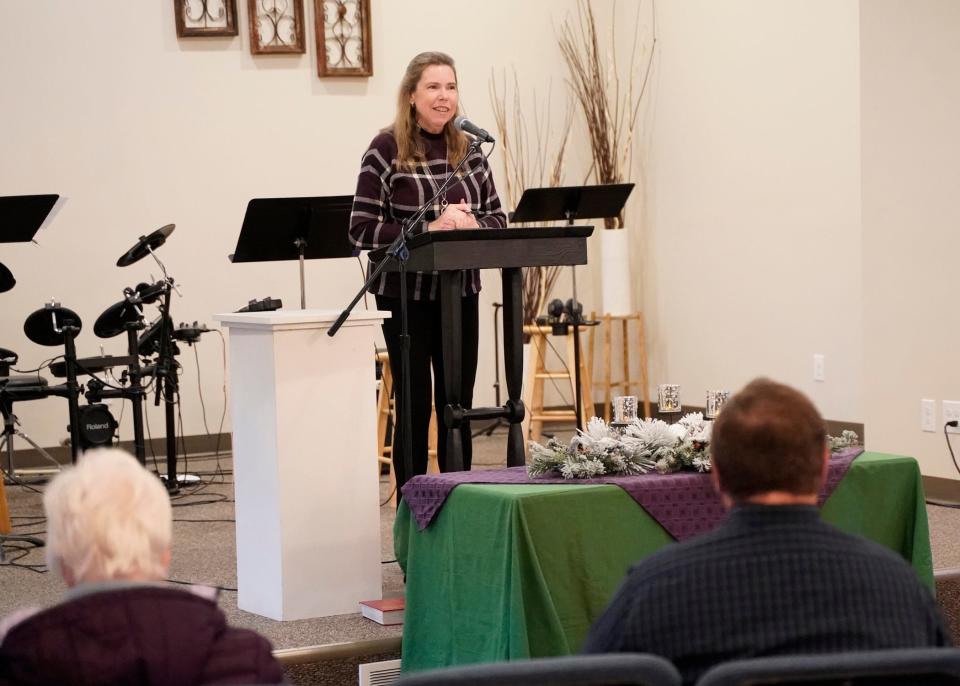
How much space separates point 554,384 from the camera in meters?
7.86

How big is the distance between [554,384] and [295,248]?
→ 3080 millimetres

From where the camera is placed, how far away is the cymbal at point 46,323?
5801 mm

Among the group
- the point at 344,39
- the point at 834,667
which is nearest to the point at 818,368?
the point at 344,39

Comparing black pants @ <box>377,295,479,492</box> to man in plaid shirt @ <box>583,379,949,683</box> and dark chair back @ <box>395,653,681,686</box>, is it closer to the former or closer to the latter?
man in plaid shirt @ <box>583,379,949,683</box>

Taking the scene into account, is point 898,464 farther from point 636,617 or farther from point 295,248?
point 295,248

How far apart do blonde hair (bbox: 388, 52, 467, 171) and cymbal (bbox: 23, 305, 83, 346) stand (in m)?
2.53

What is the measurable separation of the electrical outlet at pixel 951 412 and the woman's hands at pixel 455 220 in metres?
2.29

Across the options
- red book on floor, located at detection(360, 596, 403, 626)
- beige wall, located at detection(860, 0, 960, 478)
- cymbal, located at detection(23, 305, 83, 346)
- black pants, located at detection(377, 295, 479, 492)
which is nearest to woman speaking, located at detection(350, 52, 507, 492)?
black pants, located at detection(377, 295, 479, 492)

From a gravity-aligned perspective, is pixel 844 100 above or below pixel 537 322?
above

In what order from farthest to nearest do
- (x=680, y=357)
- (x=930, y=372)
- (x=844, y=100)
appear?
(x=680, y=357) < (x=844, y=100) < (x=930, y=372)

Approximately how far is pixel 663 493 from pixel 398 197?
131 centimetres

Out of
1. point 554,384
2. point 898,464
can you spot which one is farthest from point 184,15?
point 898,464

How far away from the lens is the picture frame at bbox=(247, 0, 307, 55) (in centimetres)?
706

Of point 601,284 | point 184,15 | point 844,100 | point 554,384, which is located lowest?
point 554,384
